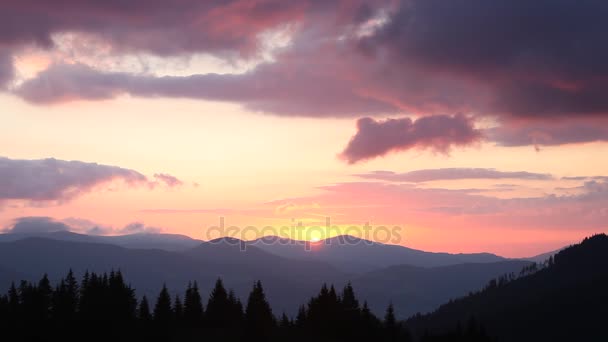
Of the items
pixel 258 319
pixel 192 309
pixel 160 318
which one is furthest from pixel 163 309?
pixel 258 319

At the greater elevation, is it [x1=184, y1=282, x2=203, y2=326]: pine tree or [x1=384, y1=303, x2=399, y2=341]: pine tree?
[x1=184, y1=282, x2=203, y2=326]: pine tree

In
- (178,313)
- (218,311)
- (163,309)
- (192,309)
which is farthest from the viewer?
(192,309)

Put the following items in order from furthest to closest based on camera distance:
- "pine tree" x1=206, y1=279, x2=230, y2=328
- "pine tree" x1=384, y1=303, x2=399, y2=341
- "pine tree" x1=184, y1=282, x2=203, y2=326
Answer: "pine tree" x1=384, y1=303, x2=399, y2=341, "pine tree" x1=184, y1=282, x2=203, y2=326, "pine tree" x1=206, y1=279, x2=230, y2=328

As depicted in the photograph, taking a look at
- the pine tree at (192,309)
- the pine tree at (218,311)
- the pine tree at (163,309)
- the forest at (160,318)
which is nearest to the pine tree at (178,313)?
the forest at (160,318)

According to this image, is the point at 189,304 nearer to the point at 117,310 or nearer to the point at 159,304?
the point at 159,304

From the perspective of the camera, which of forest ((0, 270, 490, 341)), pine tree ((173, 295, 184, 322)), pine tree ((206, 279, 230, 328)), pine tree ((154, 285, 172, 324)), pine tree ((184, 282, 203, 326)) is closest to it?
forest ((0, 270, 490, 341))

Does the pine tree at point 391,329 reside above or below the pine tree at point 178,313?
below

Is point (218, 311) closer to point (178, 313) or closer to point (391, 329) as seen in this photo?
point (178, 313)

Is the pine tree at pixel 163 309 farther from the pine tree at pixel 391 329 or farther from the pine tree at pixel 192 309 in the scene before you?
the pine tree at pixel 391 329

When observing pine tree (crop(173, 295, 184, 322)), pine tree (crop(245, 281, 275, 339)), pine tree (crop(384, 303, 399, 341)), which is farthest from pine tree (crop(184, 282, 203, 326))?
pine tree (crop(384, 303, 399, 341))

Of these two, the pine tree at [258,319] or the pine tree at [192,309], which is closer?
the pine tree at [258,319]

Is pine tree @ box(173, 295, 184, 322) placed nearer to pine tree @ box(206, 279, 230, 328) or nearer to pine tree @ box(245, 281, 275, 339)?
pine tree @ box(206, 279, 230, 328)

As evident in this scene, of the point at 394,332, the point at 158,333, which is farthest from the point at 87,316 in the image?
the point at 394,332

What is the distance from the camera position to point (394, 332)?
11606cm
